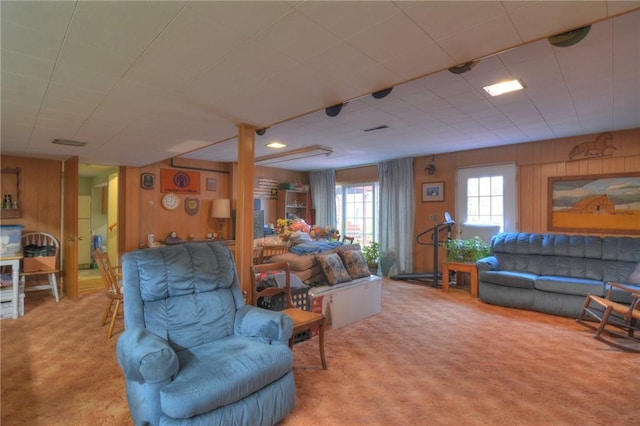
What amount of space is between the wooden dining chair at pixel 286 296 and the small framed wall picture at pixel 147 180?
3886 millimetres

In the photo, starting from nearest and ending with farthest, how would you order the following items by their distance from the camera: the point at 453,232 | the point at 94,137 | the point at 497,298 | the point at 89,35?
the point at 89,35
the point at 94,137
the point at 497,298
the point at 453,232

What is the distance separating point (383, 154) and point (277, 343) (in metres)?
4.60

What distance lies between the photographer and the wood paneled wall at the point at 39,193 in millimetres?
5074

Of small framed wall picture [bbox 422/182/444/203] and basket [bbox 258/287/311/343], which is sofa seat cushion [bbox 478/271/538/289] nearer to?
small framed wall picture [bbox 422/182/444/203]

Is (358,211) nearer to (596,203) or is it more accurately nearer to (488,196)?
(488,196)

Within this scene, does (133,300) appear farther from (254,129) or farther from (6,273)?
(6,273)

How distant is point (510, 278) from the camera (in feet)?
14.3

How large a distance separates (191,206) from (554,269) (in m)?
6.05

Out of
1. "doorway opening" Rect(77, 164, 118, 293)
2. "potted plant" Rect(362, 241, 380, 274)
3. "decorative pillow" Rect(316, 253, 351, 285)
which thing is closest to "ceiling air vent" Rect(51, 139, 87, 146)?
"doorway opening" Rect(77, 164, 118, 293)

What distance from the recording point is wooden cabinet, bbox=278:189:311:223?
25.1ft

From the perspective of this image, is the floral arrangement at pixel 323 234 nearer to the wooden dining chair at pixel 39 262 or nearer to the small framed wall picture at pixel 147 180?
the small framed wall picture at pixel 147 180

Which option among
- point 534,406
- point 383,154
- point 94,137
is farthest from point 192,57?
point 383,154

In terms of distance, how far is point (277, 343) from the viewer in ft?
7.12

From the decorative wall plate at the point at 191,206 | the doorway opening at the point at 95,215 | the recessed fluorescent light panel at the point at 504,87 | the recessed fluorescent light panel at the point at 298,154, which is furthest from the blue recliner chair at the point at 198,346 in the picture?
the doorway opening at the point at 95,215
